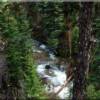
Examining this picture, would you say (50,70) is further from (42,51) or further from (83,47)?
(83,47)

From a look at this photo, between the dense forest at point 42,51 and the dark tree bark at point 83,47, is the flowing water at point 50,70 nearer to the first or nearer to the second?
the dense forest at point 42,51

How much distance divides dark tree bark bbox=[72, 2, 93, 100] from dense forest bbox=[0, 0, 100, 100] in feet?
1.48

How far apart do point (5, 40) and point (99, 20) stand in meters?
1.04

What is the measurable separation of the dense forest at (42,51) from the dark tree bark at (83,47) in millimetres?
452

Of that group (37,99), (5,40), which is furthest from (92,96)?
(5,40)

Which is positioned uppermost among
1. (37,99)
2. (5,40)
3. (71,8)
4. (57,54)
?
(71,8)

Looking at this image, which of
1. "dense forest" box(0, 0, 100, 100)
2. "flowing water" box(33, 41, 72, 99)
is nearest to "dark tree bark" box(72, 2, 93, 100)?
"dense forest" box(0, 0, 100, 100)

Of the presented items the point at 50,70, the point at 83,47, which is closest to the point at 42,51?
the point at 50,70

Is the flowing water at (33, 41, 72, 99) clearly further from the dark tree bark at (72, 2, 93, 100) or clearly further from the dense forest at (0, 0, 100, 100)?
the dark tree bark at (72, 2, 93, 100)

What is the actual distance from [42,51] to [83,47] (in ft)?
5.48

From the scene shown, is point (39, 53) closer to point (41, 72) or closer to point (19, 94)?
point (41, 72)

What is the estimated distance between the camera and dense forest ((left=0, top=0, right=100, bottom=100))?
362cm

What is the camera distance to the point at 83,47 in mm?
2650

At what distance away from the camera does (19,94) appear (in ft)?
12.0
